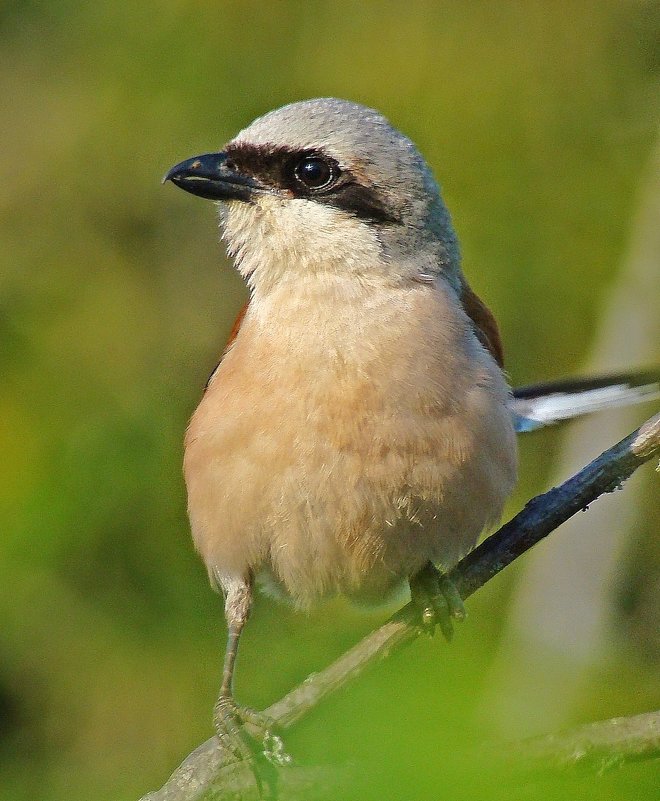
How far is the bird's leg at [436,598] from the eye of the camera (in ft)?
10.5

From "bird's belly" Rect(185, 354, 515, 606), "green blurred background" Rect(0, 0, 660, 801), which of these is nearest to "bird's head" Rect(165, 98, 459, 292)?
Result: "bird's belly" Rect(185, 354, 515, 606)

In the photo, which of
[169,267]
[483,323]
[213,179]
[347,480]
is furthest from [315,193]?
[169,267]

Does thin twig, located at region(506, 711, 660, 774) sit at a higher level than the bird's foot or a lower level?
higher

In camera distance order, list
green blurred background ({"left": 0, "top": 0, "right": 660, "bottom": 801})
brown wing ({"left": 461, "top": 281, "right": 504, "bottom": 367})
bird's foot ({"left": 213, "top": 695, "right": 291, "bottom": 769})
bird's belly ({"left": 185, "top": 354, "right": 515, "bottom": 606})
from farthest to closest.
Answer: green blurred background ({"left": 0, "top": 0, "right": 660, "bottom": 801})
brown wing ({"left": 461, "top": 281, "right": 504, "bottom": 367})
bird's belly ({"left": 185, "top": 354, "right": 515, "bottom": 606})
bird's foot ({"left": 213, "top": 695, "right": 291, "bottom": 769})

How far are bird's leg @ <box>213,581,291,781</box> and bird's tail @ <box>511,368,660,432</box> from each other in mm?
1174

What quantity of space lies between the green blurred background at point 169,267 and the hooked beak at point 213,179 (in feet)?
4.05

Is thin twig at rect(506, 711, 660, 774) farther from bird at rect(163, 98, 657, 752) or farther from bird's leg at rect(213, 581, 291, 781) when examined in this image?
bird at rect(163, 98, 657, 752)

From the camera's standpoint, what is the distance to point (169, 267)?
532 cm

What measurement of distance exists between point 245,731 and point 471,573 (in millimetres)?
853

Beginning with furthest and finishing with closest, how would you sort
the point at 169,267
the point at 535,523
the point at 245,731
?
the point at 169,267 < the point at 245,731 < the point at 535,523

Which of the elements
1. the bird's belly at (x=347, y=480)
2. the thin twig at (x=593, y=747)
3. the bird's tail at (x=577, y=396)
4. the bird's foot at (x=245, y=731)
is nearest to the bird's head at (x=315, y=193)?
the bird's belly at (x=347, y=480)

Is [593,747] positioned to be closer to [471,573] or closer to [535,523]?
[535,523]

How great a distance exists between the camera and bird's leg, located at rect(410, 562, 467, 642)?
10.5 feet

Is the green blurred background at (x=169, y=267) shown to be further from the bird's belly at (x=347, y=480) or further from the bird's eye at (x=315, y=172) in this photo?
the bird's eye at (x=315, y=172)
